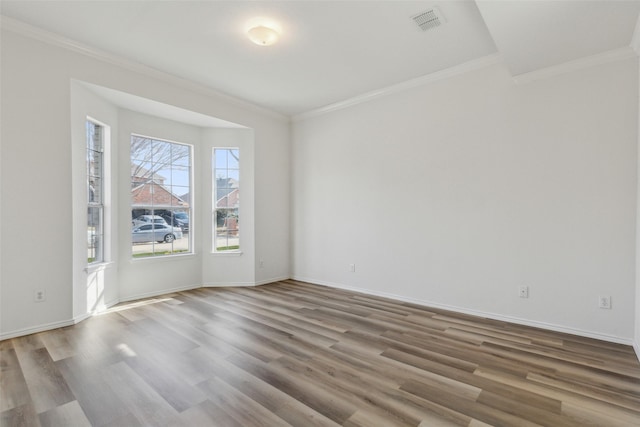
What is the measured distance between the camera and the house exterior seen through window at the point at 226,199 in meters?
5.36

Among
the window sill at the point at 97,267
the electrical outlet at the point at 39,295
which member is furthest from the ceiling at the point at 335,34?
the electrical outlet at the point at 39,295

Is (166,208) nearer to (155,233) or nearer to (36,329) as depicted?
(155,233)

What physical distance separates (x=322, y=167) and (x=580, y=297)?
12.4ft

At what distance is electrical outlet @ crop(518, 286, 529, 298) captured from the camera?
3431 mm

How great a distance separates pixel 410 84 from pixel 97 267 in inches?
183

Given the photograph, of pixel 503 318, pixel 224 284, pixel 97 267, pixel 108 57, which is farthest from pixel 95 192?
pixel 503 318

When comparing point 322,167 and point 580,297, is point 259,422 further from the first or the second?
point 322,167

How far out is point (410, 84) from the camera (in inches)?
168

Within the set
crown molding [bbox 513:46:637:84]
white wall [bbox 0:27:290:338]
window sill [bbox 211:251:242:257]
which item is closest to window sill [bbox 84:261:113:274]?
white wall [bbox 0:27:290:338]

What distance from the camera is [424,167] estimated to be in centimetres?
420

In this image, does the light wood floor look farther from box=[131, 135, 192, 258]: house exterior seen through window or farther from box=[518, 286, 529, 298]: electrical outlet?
box=[131, 135, 192, 258]: house exterior seen through window

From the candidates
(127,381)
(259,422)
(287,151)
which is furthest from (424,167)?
(127,381)

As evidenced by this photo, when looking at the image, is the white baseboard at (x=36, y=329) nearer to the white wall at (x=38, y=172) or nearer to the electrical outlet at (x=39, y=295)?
the white wall at (x=38, y=172)

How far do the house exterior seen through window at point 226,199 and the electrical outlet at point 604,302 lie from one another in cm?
474
